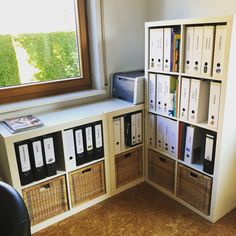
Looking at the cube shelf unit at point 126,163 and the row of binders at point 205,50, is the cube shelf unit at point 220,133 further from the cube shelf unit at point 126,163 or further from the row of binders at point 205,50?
the cube shelf unit at point 126,163

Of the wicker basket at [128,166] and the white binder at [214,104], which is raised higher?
the white binder at [214,104]

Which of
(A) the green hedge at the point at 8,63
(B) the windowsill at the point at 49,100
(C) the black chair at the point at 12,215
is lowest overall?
(C) the black chair at the point at 12,215

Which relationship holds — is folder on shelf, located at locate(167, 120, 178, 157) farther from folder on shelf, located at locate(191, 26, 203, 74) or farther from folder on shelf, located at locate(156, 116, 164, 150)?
folder on shelf, located at locate(191, 26, 203, 74)

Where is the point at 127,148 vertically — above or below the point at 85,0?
below

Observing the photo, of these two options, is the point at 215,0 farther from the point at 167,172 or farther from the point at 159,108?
the point at 167,172

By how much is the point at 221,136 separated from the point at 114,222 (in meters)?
0.99

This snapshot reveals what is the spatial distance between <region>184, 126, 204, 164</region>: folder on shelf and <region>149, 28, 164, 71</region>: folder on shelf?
1.72ft

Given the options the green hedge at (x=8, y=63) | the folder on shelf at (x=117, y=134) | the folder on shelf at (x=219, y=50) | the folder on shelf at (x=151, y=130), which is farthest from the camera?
the folder on shelf at (x=151, y=130)

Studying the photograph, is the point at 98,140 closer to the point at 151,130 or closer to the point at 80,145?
the point at 80,145

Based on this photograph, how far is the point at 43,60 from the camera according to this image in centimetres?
220

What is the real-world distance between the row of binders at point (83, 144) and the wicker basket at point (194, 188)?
0.67 m

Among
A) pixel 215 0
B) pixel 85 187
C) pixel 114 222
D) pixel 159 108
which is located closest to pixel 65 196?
pixel 85 187

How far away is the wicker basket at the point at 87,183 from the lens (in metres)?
2.03

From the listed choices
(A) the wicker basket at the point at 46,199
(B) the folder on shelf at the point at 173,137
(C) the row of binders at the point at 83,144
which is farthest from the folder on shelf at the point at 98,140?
(B) the folder on shelf at the point at 173,137
